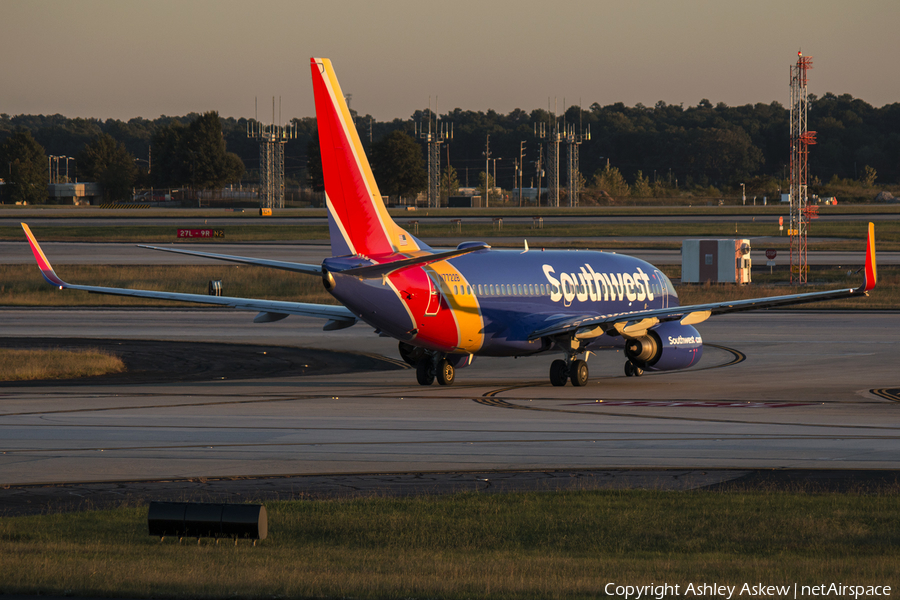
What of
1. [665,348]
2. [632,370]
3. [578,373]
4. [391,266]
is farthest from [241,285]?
[391,266]

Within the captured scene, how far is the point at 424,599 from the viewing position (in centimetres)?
1114

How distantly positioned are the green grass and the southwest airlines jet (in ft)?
39.4

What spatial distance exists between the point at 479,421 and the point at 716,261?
4967 centimetres

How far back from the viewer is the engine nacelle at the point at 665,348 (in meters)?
35.6

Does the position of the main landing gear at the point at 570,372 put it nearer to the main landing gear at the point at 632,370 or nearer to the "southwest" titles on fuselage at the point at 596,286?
the "southwest" titles on fuselage at the point at 596,286

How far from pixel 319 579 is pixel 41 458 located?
1155 cm

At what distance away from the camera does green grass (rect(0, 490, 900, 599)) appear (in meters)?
11.7

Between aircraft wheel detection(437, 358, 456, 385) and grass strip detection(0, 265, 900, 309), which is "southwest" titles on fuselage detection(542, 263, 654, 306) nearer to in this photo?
aircraft wheel detection(437, 358, 456, 385)

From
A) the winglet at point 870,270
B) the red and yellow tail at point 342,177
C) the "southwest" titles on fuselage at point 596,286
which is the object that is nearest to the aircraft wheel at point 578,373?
the "southwest" titles on fuselage at point 596,286

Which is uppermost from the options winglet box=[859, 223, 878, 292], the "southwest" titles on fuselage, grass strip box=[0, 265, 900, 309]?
winglet box=[859, 223, 878, 292]

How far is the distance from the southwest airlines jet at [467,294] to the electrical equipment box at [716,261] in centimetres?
3273

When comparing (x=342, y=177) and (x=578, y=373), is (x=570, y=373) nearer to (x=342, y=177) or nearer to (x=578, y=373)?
(x=578, y=373)

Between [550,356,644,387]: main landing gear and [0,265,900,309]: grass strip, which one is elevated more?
[0,265,900,309]: grass strip

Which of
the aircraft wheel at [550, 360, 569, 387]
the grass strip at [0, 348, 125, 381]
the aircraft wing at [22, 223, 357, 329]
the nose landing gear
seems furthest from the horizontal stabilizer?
the grass strip at [0, 348, 125, 381]
